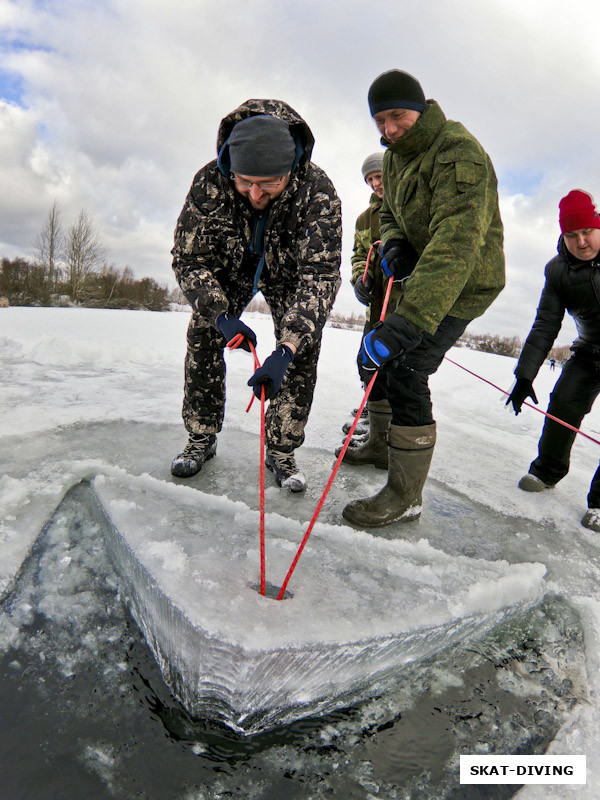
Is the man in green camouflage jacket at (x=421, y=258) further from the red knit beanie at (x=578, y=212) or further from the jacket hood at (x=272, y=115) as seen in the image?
the red knit beanie at (x=578, y=212)

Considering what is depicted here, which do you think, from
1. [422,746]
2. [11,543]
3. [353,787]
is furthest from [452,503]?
[11,543]

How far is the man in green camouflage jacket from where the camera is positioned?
1617 millimetres

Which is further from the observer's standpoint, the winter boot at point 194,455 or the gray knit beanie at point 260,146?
the winter boot at point 194,455

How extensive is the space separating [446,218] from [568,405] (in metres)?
1.39

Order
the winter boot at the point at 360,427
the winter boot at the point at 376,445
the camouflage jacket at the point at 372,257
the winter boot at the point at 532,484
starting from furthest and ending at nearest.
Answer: the winter boot at the point at 360,427 < the camouflage jacket at the point at 372,257 < the winter boot at the point at 376,445 < the winter boot at the point at 532,484

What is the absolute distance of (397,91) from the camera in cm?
173

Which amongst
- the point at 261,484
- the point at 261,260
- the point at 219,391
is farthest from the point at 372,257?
the point at 261,484

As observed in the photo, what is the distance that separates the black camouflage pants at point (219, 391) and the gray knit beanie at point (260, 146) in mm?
688

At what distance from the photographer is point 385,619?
1226 millimetres

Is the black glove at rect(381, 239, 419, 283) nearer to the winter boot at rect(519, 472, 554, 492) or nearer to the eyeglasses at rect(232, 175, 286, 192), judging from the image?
the eyeglasses at rect(232, 175, 286, 192)

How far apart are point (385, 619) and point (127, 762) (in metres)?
0.67

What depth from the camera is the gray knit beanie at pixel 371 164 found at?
3.21 m

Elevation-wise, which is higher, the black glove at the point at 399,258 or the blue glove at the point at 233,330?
the black glove at the point at 399,258

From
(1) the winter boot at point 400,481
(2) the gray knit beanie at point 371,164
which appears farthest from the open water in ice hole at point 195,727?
(2) the gray knit beanie at point 371,164
